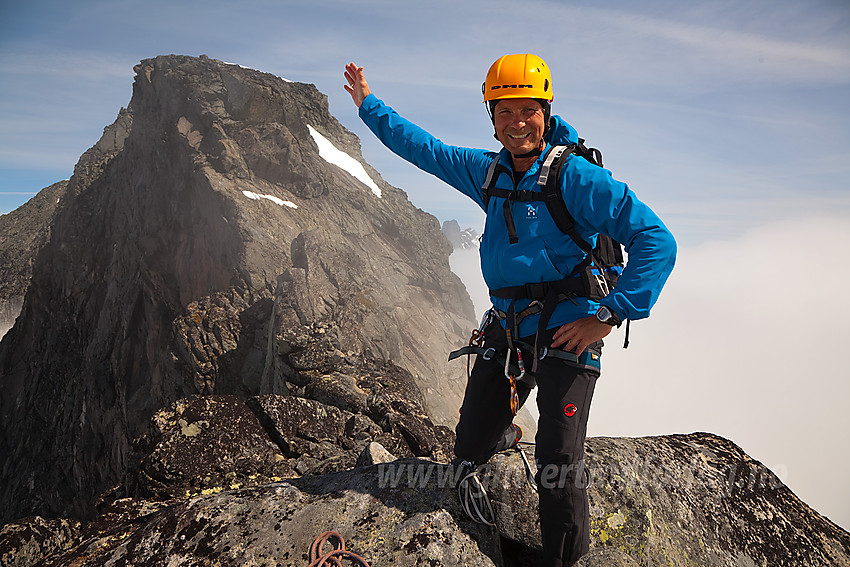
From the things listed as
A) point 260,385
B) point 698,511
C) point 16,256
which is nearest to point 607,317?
point 698,511

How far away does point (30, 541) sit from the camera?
21.2 ft

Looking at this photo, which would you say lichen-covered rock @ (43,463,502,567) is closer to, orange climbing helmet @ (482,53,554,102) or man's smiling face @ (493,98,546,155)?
man's smiling face @ (493,98,546,155)

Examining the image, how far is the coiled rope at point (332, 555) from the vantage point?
466 cm

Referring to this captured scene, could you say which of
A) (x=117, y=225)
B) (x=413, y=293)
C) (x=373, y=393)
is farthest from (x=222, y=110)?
(x=373, y=393)

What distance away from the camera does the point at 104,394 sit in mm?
37562

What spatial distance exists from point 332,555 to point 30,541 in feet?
16.0

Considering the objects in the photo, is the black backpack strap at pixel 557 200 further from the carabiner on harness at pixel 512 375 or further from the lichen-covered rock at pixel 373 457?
the lichen-covered rock at pixel 373 457

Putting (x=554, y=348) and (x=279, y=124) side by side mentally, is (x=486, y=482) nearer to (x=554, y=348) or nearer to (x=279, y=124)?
(x=554, y=348)

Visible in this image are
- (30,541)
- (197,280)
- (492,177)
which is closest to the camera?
(492,177)

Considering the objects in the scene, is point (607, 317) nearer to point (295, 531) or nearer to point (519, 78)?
point (519, 78)

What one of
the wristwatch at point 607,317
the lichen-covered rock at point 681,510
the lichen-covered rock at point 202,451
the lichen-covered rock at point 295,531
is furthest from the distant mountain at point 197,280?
the wristwatch at point 607,317

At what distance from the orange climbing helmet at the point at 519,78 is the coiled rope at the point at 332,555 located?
16.2 ft

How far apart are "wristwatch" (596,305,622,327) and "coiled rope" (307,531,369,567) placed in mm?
3328

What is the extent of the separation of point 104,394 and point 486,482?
1653 inches
